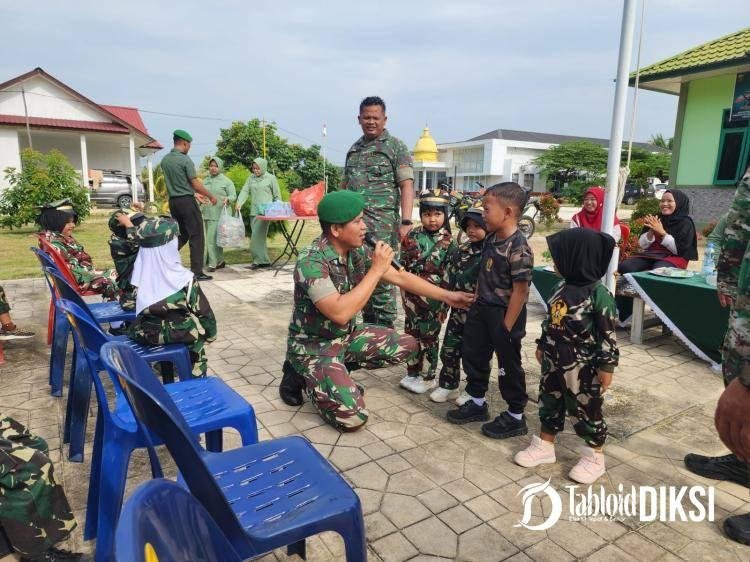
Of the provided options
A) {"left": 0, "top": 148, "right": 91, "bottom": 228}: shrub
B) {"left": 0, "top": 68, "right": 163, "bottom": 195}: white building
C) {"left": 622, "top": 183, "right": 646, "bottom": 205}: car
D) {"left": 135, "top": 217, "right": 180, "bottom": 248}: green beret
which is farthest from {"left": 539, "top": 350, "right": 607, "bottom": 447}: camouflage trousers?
{"left": 622, "top": 183, "right": 646, "bottom": 205}: car

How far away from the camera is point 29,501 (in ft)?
5.92

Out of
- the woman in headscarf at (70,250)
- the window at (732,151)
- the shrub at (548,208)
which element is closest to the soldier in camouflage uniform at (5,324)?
the woman in headscarf at (70,250)

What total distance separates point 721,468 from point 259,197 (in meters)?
7.02

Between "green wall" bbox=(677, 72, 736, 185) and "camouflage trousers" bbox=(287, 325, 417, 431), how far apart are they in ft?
42.2

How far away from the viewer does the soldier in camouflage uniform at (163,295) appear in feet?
9.79

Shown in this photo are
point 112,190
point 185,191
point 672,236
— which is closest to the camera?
point 672,236

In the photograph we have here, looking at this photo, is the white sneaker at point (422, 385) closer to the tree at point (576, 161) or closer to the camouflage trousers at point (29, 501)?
the camouflage trousers at point (29, 501)

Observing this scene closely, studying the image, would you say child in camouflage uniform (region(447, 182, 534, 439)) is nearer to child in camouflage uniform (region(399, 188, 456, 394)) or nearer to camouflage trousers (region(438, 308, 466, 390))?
Result: camouflage trousers (region(438, 308, 466, 390))

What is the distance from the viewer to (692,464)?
265 centimetres

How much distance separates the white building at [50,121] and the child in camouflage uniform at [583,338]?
65.1 ft

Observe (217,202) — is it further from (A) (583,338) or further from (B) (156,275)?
(A) (583,338)

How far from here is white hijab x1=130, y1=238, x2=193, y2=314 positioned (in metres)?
3.00

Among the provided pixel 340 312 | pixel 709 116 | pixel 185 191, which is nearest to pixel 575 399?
pixel 340 312

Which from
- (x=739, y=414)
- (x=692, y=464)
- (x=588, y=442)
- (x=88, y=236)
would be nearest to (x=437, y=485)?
(x=588, y=442)
